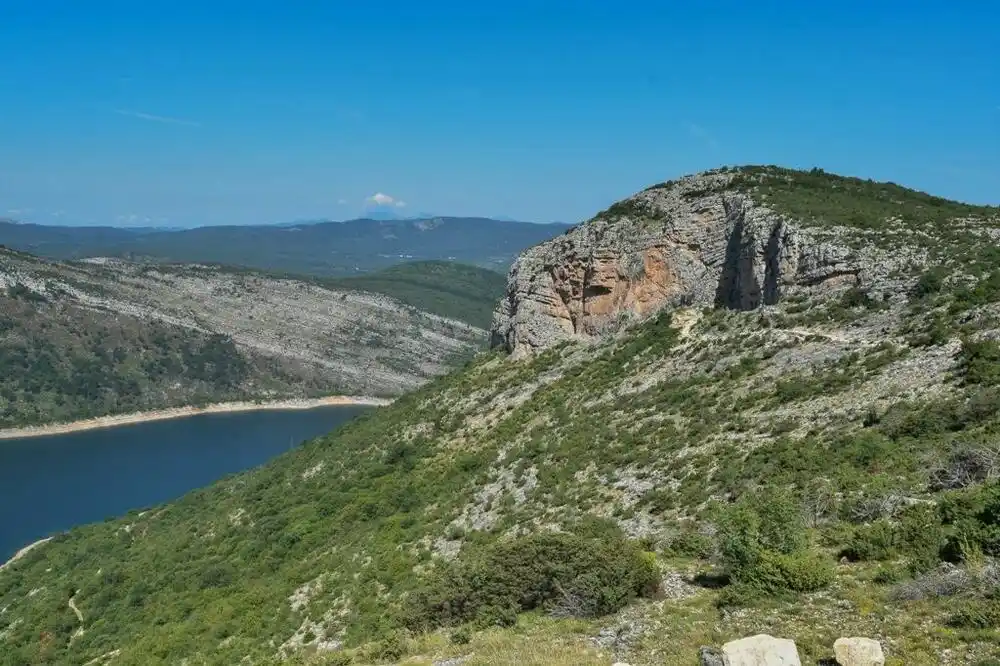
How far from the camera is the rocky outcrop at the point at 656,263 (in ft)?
110

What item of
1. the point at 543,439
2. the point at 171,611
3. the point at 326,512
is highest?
the point at 543,439

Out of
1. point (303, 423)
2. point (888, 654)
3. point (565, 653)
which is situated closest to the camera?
point (888, 654)

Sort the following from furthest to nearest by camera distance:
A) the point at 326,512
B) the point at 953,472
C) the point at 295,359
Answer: the point at 295,359, the point at 326,512, the point at 953,472

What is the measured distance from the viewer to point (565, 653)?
11.2m

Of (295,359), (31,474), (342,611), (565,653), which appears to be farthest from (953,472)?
(295,359)

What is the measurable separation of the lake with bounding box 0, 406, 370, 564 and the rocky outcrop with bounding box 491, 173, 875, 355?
2419 inches

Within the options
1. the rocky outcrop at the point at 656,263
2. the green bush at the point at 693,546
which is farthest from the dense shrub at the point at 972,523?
the rocky outcrop at the point at 656,263

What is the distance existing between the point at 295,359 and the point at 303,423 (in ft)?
110

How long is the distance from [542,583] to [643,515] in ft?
18.5

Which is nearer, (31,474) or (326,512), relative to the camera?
(326,512)

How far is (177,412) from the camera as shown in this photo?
461ft

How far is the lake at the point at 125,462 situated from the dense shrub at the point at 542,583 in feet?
239

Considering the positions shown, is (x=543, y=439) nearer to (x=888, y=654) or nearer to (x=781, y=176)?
(x=888, y=654)

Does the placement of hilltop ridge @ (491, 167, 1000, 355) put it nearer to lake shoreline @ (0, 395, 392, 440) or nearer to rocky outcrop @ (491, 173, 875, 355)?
rocky outcrop @ (491, 173, 875, 355)
